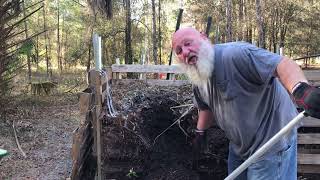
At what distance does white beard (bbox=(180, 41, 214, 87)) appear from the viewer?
2705mm

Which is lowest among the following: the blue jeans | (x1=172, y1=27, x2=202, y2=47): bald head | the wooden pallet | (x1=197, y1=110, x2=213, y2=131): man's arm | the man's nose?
the wooden pallet

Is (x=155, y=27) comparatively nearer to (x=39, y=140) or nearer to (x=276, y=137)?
(x=39, y=140)

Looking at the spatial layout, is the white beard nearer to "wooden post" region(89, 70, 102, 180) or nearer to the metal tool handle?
the metal tool handle

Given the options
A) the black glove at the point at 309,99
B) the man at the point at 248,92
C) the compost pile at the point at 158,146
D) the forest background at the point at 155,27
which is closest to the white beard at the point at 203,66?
the man at the point at 248,92

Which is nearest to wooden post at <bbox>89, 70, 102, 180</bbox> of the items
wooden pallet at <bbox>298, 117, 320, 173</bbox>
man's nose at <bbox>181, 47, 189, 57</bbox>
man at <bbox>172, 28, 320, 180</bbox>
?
wooden pallet at <bbox>298, 117, 320, 173</bbox>

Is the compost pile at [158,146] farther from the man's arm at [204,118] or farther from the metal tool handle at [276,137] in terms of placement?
the metal tool handle at [276,137]

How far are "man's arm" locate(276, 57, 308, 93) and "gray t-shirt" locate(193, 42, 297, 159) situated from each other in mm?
103

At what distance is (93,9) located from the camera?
744 inches

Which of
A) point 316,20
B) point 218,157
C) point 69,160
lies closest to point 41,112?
point 69,160

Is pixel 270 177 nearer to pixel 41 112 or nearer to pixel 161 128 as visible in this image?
pixel 161 128

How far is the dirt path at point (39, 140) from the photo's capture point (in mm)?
6967

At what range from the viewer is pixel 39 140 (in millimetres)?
8773

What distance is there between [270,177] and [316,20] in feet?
104

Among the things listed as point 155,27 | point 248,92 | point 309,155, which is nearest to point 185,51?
point 248,92
